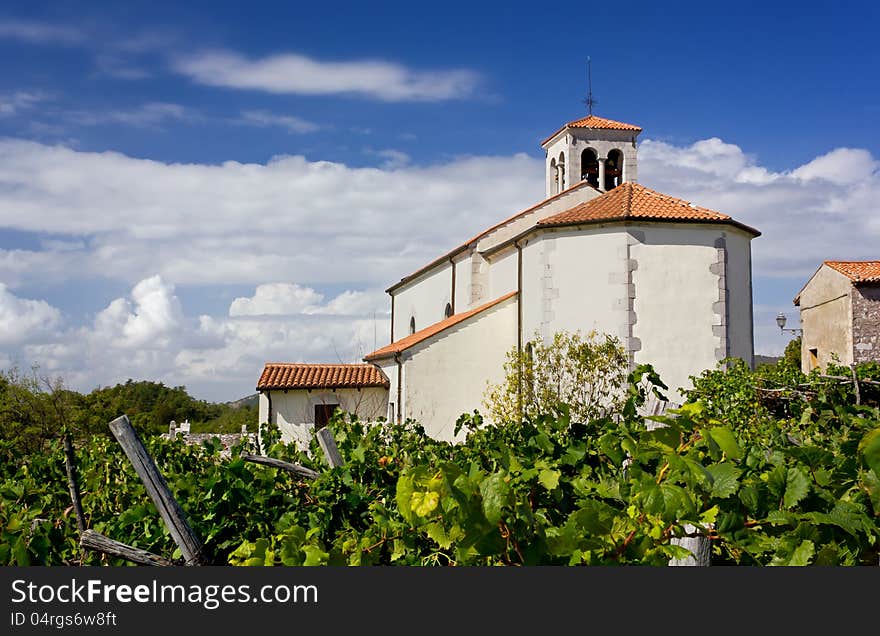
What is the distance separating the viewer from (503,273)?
22406 millimetres

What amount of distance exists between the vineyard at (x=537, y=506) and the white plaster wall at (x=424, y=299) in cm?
2242

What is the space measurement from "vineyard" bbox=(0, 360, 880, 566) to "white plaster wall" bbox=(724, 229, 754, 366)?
15.0 meters

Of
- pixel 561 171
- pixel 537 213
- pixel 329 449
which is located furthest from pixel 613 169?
pixel 329 449

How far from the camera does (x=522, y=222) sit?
23953 millimetres

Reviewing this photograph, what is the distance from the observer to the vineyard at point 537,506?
2.07 meters

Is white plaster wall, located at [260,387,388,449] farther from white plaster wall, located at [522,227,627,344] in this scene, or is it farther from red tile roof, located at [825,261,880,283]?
red tile roof, located at [825,261,880,283]

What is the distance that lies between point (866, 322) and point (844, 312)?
90 centimetres

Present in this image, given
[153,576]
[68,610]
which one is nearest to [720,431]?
[153,576]

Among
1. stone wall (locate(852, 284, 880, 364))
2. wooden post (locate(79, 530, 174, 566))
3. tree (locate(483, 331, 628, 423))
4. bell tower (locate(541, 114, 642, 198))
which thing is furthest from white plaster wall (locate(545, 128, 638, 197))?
wooden post (locate(79, 530, 174, 566))

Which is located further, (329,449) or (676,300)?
(676,300)

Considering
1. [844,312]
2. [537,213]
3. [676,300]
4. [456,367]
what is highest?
[537,213]

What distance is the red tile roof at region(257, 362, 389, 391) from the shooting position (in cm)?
2219

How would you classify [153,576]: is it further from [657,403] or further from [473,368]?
[473,368]

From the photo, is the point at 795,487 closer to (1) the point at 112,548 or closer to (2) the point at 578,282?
(1) the point at 112,548
